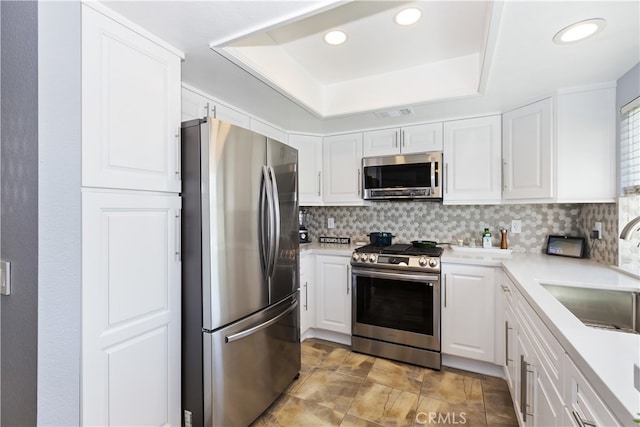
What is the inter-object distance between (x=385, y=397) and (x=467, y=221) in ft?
5.93

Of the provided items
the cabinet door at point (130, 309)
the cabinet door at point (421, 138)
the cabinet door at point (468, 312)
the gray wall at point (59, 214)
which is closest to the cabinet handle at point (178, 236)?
the cabinet door at point (130, 309)

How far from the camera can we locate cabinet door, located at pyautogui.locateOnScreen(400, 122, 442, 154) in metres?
2.74

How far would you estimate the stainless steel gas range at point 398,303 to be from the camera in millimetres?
2416

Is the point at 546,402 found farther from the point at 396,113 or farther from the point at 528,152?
the point at 396,113

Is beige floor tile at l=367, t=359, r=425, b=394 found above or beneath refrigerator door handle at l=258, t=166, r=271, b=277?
beneath

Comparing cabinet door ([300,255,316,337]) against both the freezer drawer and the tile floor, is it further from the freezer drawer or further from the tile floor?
the freezer drawer

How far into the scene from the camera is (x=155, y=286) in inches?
55.6

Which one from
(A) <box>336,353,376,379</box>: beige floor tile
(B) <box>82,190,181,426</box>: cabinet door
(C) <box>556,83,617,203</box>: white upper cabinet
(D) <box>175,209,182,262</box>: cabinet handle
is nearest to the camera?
(B) <box>82,190,181,426</box>: cabinet door

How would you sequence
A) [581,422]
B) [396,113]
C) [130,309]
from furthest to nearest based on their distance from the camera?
[396,113]
[130,309]
[581,422]

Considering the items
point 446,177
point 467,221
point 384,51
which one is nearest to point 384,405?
point 467,221

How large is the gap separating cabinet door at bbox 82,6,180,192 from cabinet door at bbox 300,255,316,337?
1597mm

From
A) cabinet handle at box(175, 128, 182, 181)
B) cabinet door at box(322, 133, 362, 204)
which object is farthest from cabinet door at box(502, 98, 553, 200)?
cabinet handle at box(175, 128, 182, 181)

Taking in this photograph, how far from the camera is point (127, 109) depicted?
1.30m

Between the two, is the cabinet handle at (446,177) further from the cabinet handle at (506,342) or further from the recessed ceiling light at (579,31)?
the recessed ceiling light at (579,31)
